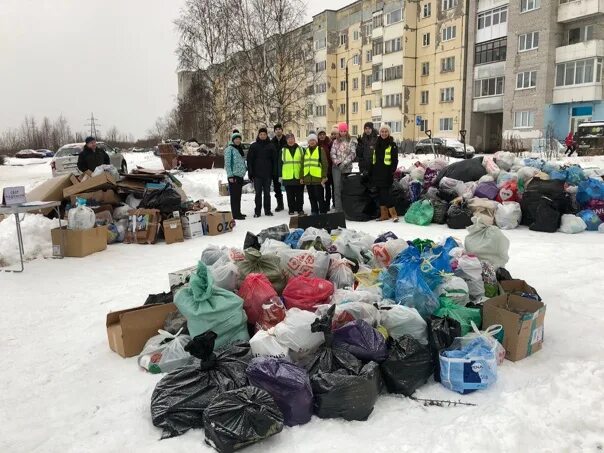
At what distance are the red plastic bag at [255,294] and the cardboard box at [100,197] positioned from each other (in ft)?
16.7

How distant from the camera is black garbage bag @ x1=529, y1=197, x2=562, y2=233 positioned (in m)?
7.70

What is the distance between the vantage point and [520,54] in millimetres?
29500

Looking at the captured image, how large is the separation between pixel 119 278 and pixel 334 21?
142ft

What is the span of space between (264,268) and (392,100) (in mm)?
36513

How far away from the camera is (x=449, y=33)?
112 feet

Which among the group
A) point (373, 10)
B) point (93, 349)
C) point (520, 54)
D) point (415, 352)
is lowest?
point (93, 349)

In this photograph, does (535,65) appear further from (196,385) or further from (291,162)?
(196,385)

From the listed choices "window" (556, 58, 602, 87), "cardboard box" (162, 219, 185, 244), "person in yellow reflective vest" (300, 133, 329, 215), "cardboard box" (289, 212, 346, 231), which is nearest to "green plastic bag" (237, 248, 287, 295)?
"cardboard box" (289, 212, 346, 231)

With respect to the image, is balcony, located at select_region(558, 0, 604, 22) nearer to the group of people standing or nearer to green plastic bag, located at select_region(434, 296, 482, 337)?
the group of people standing

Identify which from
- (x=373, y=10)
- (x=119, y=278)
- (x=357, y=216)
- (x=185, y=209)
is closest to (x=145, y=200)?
(x=185, y=209)

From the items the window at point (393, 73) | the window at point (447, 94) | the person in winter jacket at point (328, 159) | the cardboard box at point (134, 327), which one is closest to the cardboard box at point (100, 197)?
the person in winter jacket at point (328, 159)

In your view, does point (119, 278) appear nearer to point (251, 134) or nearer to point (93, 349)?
point (93, 349)

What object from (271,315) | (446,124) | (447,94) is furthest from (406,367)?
(447,94)

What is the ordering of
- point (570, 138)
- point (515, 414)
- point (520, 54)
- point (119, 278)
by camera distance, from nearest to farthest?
point (515, 414), point (119, 278), point (570, 138), point (520, 54)
